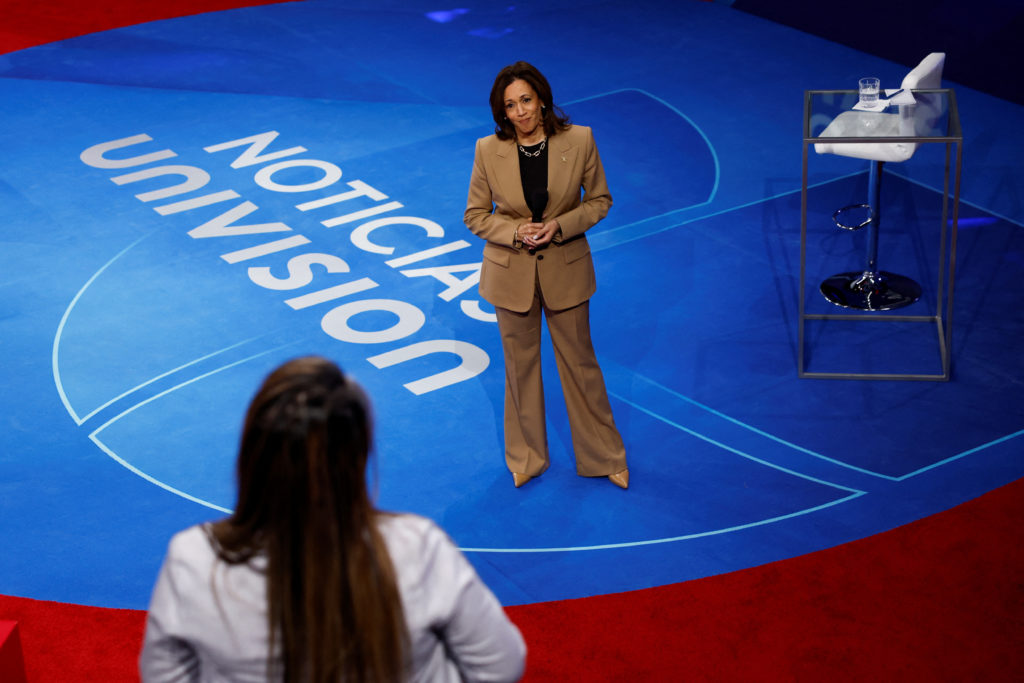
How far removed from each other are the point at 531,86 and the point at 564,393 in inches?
50.8

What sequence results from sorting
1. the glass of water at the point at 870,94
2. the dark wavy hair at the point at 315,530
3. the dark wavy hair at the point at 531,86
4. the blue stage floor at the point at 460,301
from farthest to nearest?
1. the glass of water at the point at 870,94
2. the blue stage floor at the point at 460,301
3. the dark wavy hair at the point at 531,86
4. the dark wavy hair at the point at 315,530

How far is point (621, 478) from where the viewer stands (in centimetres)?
491

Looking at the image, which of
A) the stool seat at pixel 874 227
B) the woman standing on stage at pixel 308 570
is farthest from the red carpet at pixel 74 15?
the woman standing on stage at pixel 308 570

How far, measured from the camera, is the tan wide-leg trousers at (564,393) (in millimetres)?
4613

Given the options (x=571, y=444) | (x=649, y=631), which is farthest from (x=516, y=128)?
(x=649, y=631)

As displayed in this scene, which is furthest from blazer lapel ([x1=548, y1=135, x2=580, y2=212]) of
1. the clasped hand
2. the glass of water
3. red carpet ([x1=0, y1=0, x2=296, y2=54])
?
red carpet ([x1=0, y1=0, x2=296, y2=54])

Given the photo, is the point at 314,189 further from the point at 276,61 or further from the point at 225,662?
the point at 225,662

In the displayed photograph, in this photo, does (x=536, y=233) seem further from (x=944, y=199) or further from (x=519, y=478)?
(x=944, y=199)

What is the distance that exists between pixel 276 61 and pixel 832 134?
20.0 ft

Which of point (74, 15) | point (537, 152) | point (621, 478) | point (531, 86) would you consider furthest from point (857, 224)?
point (74, 15)

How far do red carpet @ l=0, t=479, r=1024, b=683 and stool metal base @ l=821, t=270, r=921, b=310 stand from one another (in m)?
1.91

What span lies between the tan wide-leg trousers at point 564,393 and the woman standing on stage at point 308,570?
283cm

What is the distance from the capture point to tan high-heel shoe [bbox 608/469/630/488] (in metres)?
4.90

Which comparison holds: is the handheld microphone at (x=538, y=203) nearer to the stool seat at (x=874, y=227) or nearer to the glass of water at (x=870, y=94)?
the stool seat at (x=874, y=227)
